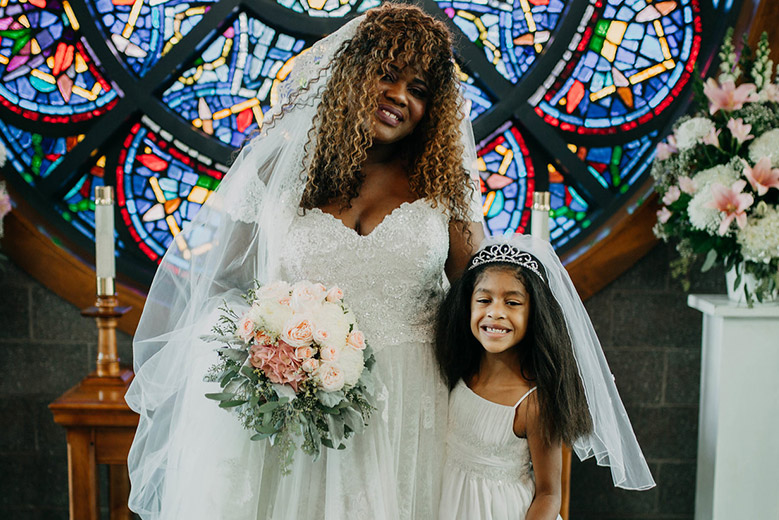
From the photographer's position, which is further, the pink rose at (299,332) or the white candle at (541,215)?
the white candle at (541,215)

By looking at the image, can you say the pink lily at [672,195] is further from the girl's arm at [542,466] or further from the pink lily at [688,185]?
the girl's arm at [542,466]

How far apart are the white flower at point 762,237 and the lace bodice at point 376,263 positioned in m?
1.25

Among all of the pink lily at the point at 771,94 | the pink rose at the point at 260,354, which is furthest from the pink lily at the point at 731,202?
the pink rose at the point at 260,354

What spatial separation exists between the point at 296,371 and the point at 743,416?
6.89ft

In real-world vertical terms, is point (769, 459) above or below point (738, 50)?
below

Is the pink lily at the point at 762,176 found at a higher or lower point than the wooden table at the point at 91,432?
higher

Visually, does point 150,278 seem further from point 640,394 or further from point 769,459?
point 769,459

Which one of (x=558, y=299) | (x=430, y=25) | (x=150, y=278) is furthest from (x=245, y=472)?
(x=150, y=278)

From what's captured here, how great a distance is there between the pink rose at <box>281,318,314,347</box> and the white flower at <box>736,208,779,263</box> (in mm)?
1729

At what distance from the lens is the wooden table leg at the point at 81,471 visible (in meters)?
2.43

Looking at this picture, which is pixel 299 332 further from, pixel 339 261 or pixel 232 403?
pixel 339 261

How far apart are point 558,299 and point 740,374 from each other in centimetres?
136

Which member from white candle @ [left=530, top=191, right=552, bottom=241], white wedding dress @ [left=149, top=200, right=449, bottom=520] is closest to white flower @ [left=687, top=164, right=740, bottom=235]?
white candle @ [left=530, top=191, right=552, bottom=241]

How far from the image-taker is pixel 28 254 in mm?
2971
